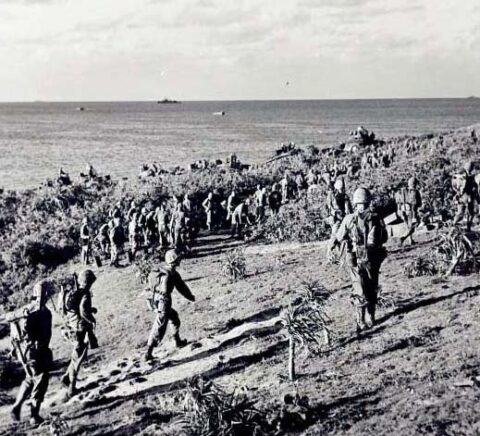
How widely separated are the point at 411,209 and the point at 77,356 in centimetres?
1063

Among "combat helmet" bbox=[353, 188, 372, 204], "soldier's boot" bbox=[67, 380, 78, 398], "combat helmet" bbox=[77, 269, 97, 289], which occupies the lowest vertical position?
"soldier's boot" bbox=[67, 380, 78, 398]

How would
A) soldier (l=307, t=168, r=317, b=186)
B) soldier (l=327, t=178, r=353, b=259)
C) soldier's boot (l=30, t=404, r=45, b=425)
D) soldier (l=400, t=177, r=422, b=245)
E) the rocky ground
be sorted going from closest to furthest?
the rocky ground
soldier's boot (l=30, t=404, r=45, b=425)
soldier (l=400, t=177, r=422, b=245)
soldier (l=327, t=178, r=353, b=259)
soldier (l=307, t=168, r=317, b=186)

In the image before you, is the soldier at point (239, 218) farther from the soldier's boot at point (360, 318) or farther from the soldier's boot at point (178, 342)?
the soldier's boot at point (360, 318)

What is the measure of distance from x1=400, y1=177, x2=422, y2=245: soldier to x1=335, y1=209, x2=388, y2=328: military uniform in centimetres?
713

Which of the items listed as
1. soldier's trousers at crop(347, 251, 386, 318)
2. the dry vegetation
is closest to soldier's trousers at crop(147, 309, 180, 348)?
the dry vegetation

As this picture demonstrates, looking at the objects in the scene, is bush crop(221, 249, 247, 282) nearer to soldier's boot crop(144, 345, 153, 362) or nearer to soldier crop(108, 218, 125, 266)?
soldier's boot crop(144, 345, 153, 362)

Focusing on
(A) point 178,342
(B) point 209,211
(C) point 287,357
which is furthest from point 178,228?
(C) point 287,357

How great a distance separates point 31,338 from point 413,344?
18.1ft

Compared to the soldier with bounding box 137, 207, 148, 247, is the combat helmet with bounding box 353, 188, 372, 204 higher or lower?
higher

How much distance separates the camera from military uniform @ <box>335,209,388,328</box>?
971 cm

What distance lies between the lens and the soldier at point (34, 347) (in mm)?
8711

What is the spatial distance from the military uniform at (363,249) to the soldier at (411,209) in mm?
7131

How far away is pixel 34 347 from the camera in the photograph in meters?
8.72

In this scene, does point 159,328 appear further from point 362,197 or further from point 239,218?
point 239,218
